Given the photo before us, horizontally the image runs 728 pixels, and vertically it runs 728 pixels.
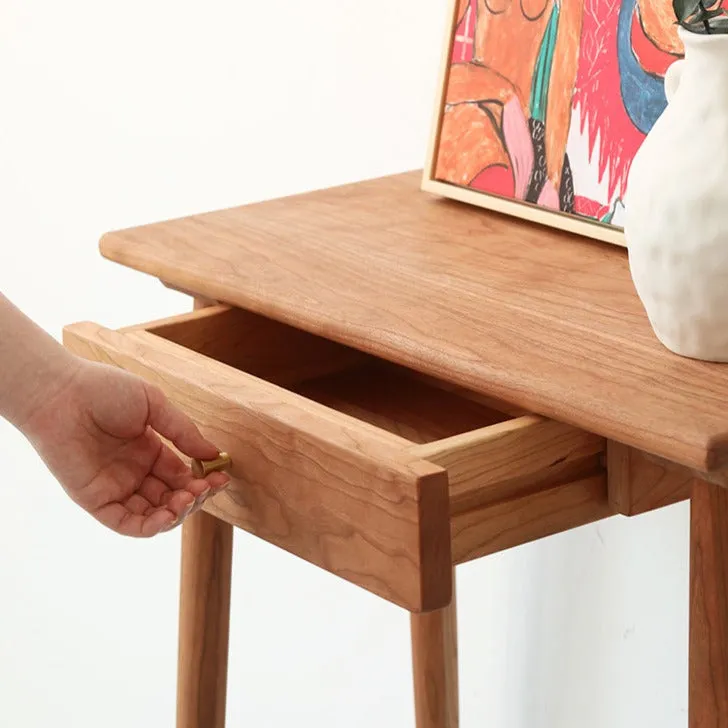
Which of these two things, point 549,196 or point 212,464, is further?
point 549,196

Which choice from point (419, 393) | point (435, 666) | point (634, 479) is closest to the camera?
point (634, 479)

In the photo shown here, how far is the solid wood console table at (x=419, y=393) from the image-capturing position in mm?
903

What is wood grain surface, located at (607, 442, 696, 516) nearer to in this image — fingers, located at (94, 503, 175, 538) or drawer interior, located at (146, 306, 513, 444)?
drawer interior, located at (146, 306, 513, 444)

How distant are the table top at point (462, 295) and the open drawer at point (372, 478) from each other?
0.05m

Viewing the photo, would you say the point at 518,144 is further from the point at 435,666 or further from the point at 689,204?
the point at 435,666

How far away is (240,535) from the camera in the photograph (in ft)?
6.53

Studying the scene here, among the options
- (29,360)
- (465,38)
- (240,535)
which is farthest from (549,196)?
(240,535)

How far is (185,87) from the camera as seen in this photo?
1983 millimetres

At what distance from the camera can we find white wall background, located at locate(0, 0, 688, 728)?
1626 millimetres

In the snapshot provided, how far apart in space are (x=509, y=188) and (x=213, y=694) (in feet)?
1.70

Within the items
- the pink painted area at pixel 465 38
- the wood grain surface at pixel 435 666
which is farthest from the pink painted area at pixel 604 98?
the wood grain surface at pixel 435 666

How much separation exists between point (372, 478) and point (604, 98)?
48cm

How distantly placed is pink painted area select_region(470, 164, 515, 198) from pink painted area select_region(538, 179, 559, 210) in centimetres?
4

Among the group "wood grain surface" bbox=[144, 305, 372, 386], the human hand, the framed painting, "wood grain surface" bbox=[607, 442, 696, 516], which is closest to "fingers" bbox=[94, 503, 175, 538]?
the human hand
